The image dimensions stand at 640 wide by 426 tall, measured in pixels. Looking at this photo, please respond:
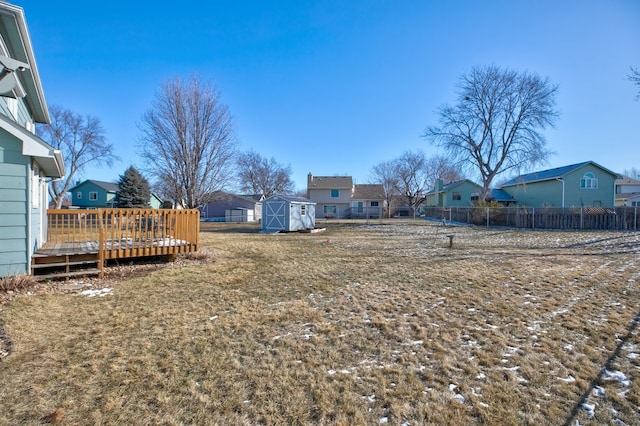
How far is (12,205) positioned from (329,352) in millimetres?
6467

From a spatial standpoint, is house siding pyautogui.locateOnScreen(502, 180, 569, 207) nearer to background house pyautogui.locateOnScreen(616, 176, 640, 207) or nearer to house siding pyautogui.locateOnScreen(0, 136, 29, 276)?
background house pyautogui.locateOnScreen(616, 176, 640, 207)

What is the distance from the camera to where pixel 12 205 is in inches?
220

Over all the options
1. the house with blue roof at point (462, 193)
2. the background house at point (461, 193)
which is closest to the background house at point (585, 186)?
the house with blue roof at point (462, 193)

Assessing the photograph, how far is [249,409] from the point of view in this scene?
2.52 m

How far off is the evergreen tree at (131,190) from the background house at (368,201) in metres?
27.7

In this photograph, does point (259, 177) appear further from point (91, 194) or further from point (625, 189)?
point (625, 189)

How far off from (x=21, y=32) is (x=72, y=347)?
616 centimetres

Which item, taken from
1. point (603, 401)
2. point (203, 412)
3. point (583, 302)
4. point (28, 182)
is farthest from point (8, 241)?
point (583, 302)

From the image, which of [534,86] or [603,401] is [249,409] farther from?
[534,86]

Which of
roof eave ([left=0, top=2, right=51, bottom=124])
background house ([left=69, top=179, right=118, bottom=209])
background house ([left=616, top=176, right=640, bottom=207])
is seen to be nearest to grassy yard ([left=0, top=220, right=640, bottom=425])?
roof eave ([left=0, top=2, right=51, bottom=124])

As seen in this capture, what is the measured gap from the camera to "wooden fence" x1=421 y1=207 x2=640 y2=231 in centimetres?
1750

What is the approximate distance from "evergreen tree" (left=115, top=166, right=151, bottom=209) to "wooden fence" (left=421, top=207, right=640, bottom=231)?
1479 inches

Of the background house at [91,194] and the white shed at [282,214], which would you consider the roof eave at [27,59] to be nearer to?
the white shed at [282,214]

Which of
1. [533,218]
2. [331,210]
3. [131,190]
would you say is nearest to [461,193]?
[331,210]
